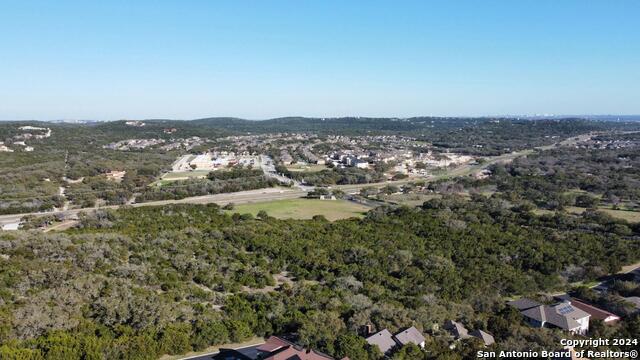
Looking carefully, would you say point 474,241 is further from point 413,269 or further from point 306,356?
point 306,356

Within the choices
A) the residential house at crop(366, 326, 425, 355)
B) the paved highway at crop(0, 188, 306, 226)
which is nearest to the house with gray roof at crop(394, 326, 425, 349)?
the residential house at crop(366, 326, 425, 355)

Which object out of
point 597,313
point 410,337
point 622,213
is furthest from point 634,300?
point 622,213

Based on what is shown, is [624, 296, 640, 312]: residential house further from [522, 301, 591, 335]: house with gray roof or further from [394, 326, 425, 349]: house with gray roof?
[394, 326, 425, 349]: house with gray roof

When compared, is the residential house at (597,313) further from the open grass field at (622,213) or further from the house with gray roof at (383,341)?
the open grass field at (622,213)

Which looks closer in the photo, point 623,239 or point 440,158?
point 623,239

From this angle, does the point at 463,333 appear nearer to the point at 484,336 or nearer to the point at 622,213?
the point at 484,336

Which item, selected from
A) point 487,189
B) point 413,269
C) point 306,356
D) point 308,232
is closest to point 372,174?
point 487,189

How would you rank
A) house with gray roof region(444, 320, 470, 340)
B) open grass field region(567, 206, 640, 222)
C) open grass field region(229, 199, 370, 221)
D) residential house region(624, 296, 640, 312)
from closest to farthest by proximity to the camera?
house with gray roof region(444, 320, 470, 340), residential house region(624, 296, 640, 312), open grass field region(567, 206, 640, 222), open grass field region(229, 199, 370, 221)
